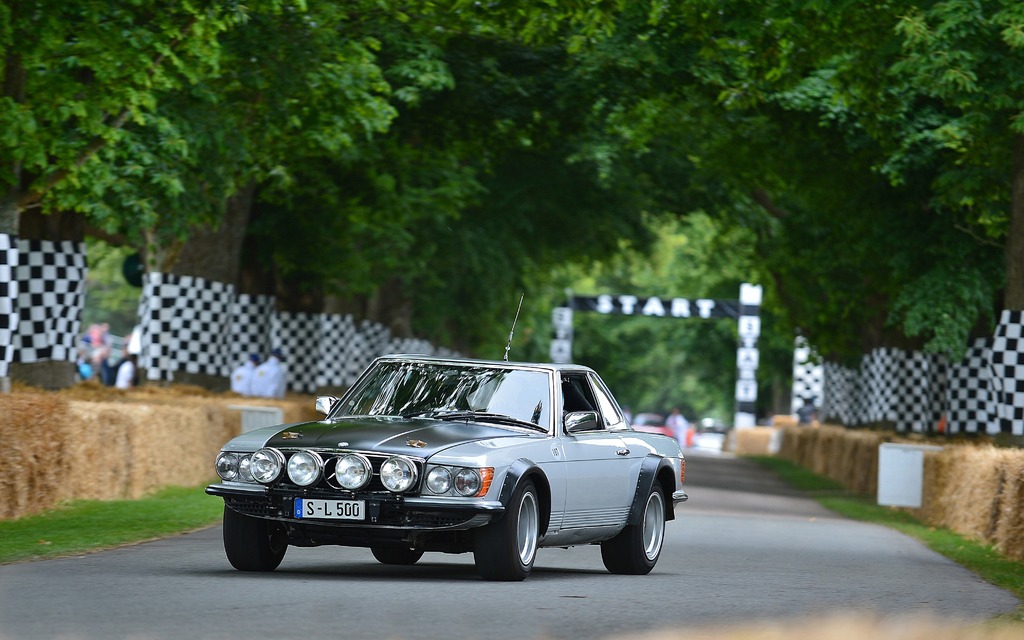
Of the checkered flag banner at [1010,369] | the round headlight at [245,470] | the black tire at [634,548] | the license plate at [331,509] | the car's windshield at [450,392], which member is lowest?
the black tire at [634,548]

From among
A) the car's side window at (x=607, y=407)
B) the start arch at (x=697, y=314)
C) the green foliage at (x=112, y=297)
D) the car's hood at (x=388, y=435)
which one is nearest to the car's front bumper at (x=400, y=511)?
the car's hood at (x=388, y=435)

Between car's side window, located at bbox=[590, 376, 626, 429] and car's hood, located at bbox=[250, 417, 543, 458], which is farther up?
car's side window, located at bbox=[590, 376, 626, 429]

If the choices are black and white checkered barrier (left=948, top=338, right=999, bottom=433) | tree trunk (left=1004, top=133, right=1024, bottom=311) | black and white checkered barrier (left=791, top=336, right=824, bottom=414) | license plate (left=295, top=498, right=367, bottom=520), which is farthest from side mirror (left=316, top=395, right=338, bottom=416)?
black and white checkered barrier (left=791, top=336, right=824, bottom=414)

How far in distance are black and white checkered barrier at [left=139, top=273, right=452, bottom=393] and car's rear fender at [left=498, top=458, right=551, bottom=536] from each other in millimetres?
19868

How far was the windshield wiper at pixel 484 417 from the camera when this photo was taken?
1245 centimetres

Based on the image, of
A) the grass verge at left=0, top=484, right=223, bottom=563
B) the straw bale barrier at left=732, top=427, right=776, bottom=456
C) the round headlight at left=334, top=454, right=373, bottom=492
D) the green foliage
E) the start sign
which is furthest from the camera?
the straw bale barrier at left=732, top=427, right=776, bottom=456

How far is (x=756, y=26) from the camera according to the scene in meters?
22.9

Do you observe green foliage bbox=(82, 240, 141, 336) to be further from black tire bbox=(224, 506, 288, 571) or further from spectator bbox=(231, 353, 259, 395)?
black tire bbox=(224, 506, 288, 571)

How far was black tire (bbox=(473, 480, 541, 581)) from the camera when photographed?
11.5 metres

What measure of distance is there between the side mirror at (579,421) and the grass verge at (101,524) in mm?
3725

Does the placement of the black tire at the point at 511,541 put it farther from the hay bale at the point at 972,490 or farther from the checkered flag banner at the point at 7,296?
the checkered flag banner at the point at 7,296

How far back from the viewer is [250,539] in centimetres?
1195

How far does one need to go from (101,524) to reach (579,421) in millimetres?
5459

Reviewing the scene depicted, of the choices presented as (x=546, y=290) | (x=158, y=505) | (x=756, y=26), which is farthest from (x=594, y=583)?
(x=546, y=290)
